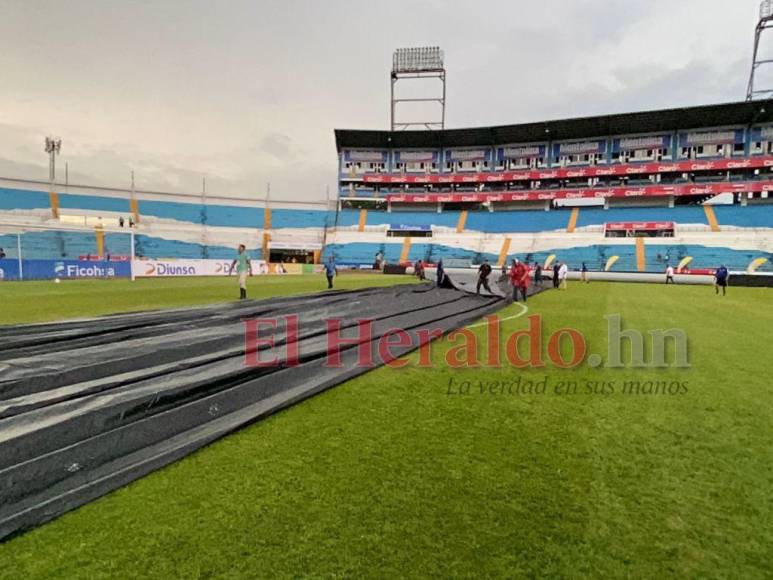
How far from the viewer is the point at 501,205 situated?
50094 mm

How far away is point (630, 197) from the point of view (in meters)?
44.2

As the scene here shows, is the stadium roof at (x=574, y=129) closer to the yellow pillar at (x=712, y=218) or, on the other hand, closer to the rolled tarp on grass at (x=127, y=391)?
the yellow pillar at (x=712, y=218)

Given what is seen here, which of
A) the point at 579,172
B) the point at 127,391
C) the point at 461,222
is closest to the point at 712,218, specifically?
the point at 579,172

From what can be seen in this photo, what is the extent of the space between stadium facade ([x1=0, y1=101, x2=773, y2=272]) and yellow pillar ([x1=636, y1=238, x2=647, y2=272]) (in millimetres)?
113

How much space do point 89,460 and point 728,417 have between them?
4.91 meters

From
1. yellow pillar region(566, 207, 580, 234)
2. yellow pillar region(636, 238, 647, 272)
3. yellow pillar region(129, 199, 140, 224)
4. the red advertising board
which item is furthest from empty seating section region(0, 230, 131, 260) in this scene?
yellow pillar region(636, 238, 647, 272)

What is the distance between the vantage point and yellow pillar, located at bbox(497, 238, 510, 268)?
40.4 metres

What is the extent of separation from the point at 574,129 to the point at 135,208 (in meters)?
47.9

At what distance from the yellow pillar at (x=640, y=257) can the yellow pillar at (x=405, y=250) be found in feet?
67.8

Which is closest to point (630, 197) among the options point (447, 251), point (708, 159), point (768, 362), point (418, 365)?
point (708, 159)

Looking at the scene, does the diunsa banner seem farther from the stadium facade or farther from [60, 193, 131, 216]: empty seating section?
[60, 193, 131, 216]: empty seating section

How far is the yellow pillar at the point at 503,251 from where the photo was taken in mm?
40438

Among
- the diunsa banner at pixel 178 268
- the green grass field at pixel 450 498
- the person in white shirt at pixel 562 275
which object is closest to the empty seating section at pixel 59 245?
the diunsa banner at pixel 178 268

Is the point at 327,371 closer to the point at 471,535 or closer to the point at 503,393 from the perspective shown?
the point at 503,393
